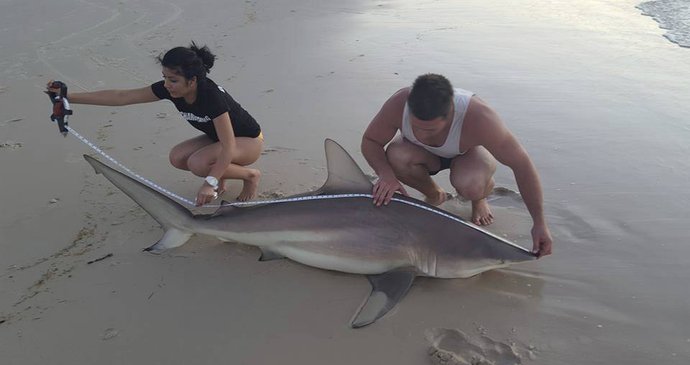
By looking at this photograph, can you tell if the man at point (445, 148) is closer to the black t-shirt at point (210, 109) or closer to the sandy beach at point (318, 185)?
the sandy beach at point (318, 185)

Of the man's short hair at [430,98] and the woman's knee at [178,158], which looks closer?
the man's short hair at [430,98]

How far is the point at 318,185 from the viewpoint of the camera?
4117 millimetres

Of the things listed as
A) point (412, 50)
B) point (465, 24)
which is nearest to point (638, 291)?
point (412, 50)

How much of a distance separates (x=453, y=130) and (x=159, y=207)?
1.72 metres

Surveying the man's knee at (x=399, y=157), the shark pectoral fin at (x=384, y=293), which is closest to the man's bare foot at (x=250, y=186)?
the man's knee at (x=399, y=157)

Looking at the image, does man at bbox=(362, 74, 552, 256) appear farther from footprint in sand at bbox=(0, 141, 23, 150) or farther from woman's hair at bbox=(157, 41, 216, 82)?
footprint in sand at bbox=(0, 141, 23, 150)

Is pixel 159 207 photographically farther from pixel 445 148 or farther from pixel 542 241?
pixel 542 241

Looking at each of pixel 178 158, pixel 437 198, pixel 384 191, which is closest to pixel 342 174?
pixel 384 191

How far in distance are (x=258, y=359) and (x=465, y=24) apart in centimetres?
717

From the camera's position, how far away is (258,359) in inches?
98.3

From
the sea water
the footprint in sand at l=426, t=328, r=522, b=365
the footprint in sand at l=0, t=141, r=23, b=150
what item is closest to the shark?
the footprint in sand at l=426, t=328, r=522, b=365

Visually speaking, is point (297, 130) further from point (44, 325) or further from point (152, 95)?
point (44, 325)

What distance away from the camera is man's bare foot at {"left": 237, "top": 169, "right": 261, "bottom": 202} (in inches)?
157

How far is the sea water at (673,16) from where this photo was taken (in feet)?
24.8
